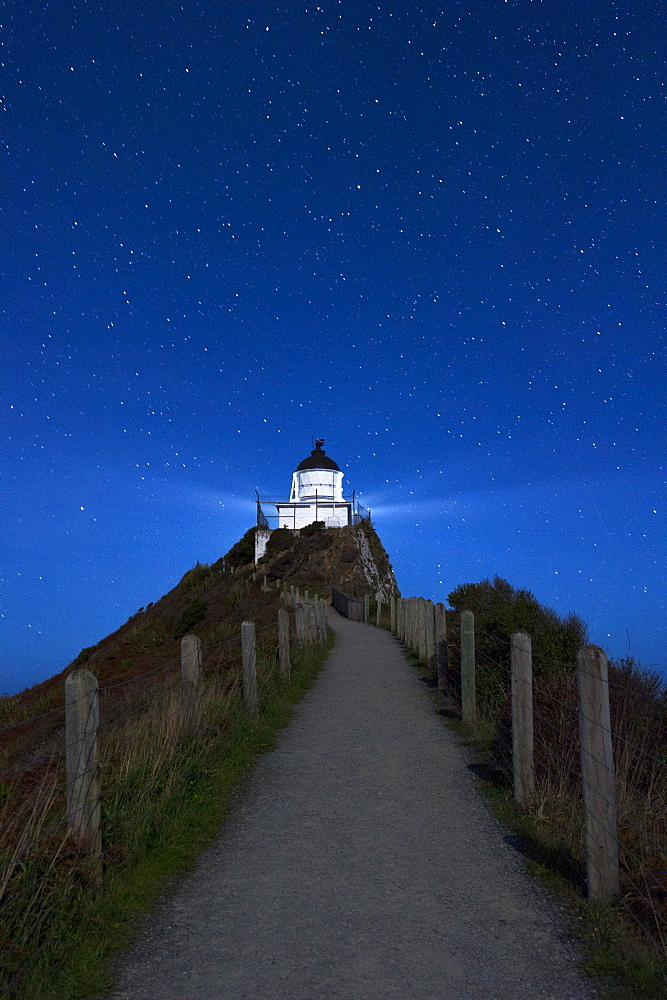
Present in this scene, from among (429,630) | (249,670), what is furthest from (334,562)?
(249,670)

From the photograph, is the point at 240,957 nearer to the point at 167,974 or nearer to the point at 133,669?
the point at 167,974

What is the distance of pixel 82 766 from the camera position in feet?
16.0

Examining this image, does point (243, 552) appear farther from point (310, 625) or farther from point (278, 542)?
point (310, 625)

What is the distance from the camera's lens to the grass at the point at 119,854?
3.81 meters

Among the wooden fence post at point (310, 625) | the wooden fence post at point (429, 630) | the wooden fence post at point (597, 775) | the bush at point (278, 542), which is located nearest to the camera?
the wooden fence post at point (597, 775)

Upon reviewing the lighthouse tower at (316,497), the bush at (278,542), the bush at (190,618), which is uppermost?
the lighthouse tower at (316,497)

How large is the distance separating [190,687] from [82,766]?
2.68 metres

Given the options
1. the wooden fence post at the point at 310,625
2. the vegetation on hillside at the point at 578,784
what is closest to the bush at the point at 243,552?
the wooden fence post at the point at 310,625

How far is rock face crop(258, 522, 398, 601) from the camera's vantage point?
5112 centimetres

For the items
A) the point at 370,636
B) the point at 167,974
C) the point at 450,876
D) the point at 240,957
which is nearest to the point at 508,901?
the point at 450,876

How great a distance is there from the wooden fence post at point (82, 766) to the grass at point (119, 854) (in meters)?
0.14

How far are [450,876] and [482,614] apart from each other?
27.8ft

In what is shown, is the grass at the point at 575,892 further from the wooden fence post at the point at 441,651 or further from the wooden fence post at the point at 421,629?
the wooden fence post at the point at 421,629

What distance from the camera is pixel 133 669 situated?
2820 cm
